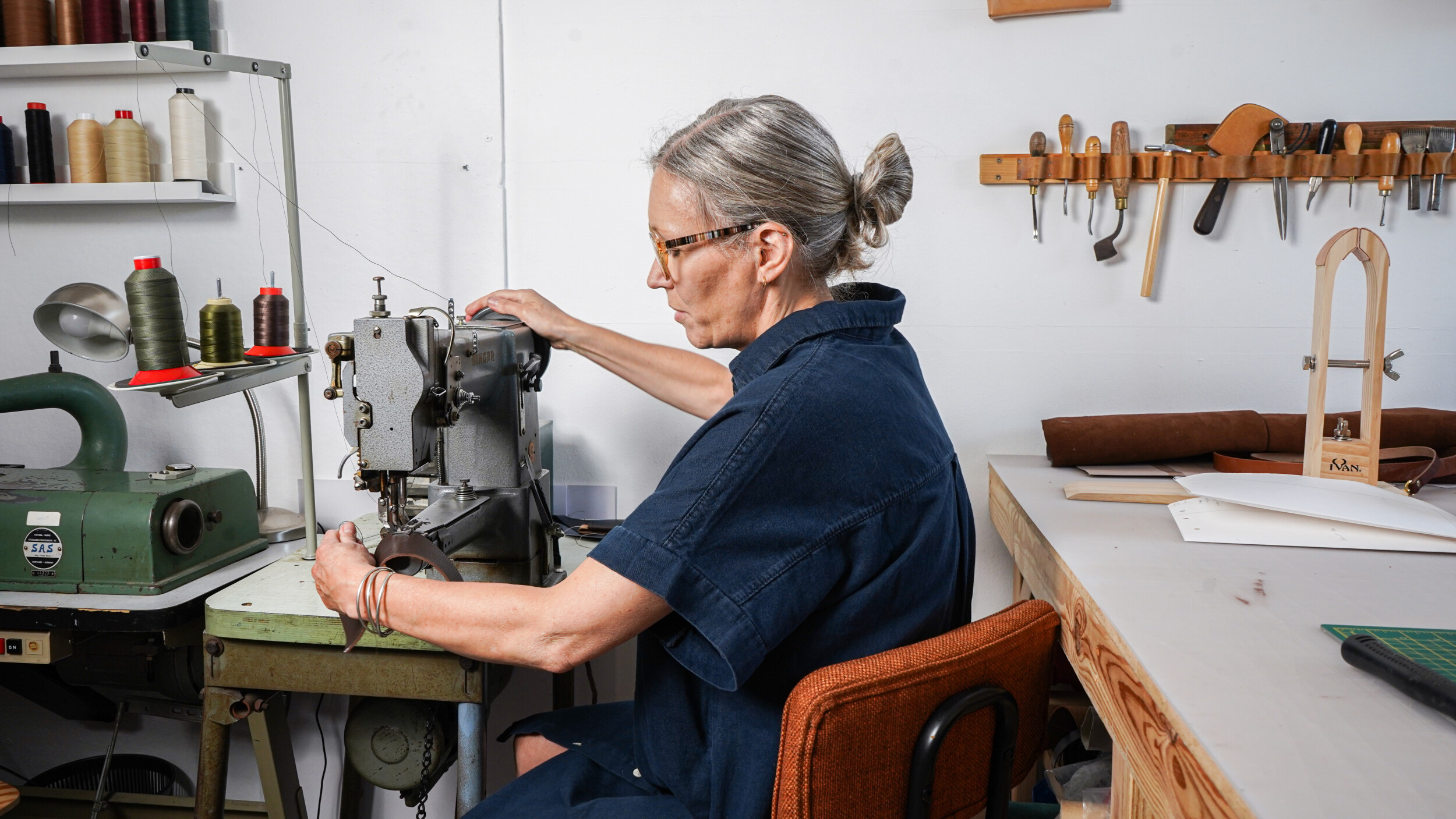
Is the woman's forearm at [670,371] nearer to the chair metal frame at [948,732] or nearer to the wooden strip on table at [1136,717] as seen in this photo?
the wooden strip on table at [1136,717]

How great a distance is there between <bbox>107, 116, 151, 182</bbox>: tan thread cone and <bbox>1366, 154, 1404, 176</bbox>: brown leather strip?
106 inches

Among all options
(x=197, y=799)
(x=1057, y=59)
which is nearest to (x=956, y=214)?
(x=1057, y=59)

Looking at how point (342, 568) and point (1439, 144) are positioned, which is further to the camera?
point (1439, 144)

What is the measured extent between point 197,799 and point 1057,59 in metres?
2.21

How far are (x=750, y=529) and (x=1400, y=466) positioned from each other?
1428 millimetres

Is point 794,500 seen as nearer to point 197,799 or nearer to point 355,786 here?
point 197,799

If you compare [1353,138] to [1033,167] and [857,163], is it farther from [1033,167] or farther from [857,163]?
[857,163]

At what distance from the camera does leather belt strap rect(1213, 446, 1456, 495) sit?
5.34 ft

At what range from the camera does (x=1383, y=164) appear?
1.92m

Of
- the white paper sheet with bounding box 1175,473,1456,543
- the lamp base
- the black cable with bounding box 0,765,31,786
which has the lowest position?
the black cable with bounding box 0,765,31,786

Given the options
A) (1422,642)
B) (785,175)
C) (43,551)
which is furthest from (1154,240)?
(43,551)

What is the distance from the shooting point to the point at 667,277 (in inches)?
52.9

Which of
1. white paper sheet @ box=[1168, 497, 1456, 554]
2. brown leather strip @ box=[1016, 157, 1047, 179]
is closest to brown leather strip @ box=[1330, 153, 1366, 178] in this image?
brown leather strip @ box=[1016, 157, 1047, 179]

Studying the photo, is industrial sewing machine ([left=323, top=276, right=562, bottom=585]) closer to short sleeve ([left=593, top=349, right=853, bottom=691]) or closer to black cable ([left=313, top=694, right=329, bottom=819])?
short sleeve ([left=593, top=349, right=853, bottom=691])
